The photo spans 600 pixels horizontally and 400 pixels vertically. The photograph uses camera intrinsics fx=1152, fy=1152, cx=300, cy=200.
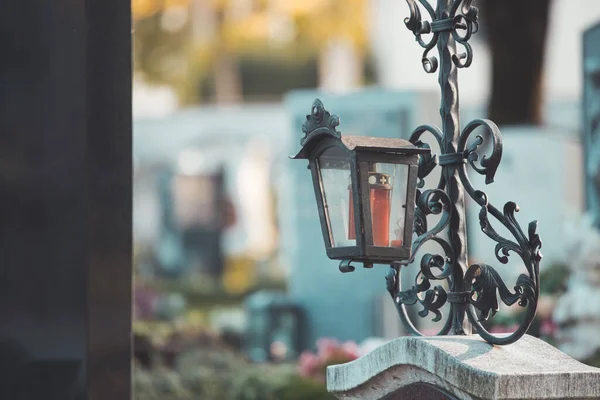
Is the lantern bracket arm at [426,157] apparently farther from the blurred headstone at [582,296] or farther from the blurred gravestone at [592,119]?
the blurred gravestone at [592,119]

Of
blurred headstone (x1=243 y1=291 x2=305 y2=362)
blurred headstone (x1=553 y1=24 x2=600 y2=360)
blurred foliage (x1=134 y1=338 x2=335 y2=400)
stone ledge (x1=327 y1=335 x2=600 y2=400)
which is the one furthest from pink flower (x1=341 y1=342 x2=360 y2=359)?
stone ledge (x1=327 y1=335 x2=600 y2=400)

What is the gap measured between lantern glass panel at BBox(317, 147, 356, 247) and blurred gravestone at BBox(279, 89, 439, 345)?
23.6 ft

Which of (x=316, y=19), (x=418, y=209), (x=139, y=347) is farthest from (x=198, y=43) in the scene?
(x=418, y=209)

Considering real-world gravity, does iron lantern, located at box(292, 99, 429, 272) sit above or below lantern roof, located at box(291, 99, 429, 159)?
below

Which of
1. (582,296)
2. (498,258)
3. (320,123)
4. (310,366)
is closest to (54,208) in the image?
(320,123)

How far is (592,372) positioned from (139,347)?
6939 millimetres

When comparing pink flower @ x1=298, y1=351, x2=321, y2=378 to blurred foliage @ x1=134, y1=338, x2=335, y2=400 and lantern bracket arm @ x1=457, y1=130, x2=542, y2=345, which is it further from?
lantern bracket arm @ x1=457, y1=130, x2=542, y2=345

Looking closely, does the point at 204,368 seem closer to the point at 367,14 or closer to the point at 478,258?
the point at 478,258

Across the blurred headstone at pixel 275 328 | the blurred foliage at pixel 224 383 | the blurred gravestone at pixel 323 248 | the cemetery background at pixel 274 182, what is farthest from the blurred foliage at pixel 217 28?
the blurred foliage at pixel 224 383

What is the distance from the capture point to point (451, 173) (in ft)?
11.2

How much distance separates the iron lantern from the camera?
3.22 meters

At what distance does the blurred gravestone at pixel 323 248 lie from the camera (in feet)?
35.8

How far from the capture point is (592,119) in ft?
25.2

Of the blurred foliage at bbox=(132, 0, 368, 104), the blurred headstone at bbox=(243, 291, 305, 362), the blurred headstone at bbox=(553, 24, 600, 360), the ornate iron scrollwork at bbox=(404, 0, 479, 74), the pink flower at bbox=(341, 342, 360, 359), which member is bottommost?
the blurred headstone at bbox=(243, 291, 305, 362)
